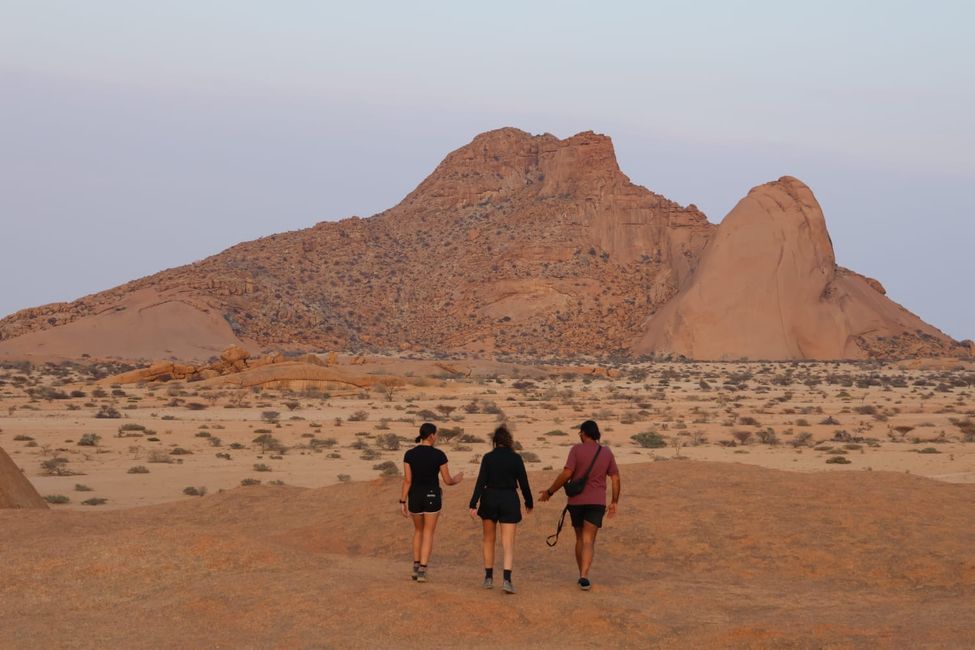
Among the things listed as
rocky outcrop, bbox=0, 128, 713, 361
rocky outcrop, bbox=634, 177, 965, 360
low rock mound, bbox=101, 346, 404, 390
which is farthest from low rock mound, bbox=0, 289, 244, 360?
rocky outcrop, bbox=634, 177, 965, 360

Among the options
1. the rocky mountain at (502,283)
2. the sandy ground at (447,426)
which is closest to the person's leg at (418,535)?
the sandy ground at (447,426)

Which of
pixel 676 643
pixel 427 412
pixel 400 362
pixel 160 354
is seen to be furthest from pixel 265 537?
pixel 160 354

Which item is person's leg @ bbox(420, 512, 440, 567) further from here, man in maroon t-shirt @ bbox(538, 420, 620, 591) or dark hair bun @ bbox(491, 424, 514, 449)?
man in maroon t-shirt @ bbox(538, 420, 620, 591)

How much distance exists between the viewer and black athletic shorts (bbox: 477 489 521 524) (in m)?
8.98

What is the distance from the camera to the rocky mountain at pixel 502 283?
79.1 metres

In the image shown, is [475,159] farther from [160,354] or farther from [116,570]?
[116,570]

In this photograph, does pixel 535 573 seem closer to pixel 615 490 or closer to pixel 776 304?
pixel 615 490

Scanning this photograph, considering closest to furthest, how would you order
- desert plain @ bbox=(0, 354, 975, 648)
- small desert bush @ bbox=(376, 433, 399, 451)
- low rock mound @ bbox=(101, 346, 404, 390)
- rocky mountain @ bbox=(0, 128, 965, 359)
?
1. desert plain @ bbox=(0, 354, 975, 648)
2. small desert bush @ bbox=(376, 433, 399, 451)
3. low rock mound @ bbox=(101, 346, 404, 390)
4. rocky mountain @ bbox=(0, 128, 965, 359)

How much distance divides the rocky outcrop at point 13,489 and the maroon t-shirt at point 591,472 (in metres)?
7.69

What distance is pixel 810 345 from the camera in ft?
259

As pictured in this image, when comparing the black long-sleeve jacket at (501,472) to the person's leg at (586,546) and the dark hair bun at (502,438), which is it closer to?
the dark hair bun at (502,438)

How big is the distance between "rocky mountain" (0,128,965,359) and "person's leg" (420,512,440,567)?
67.0 m

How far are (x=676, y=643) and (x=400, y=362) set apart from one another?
49.2 m

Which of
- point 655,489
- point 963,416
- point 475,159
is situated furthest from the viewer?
point 475,159
